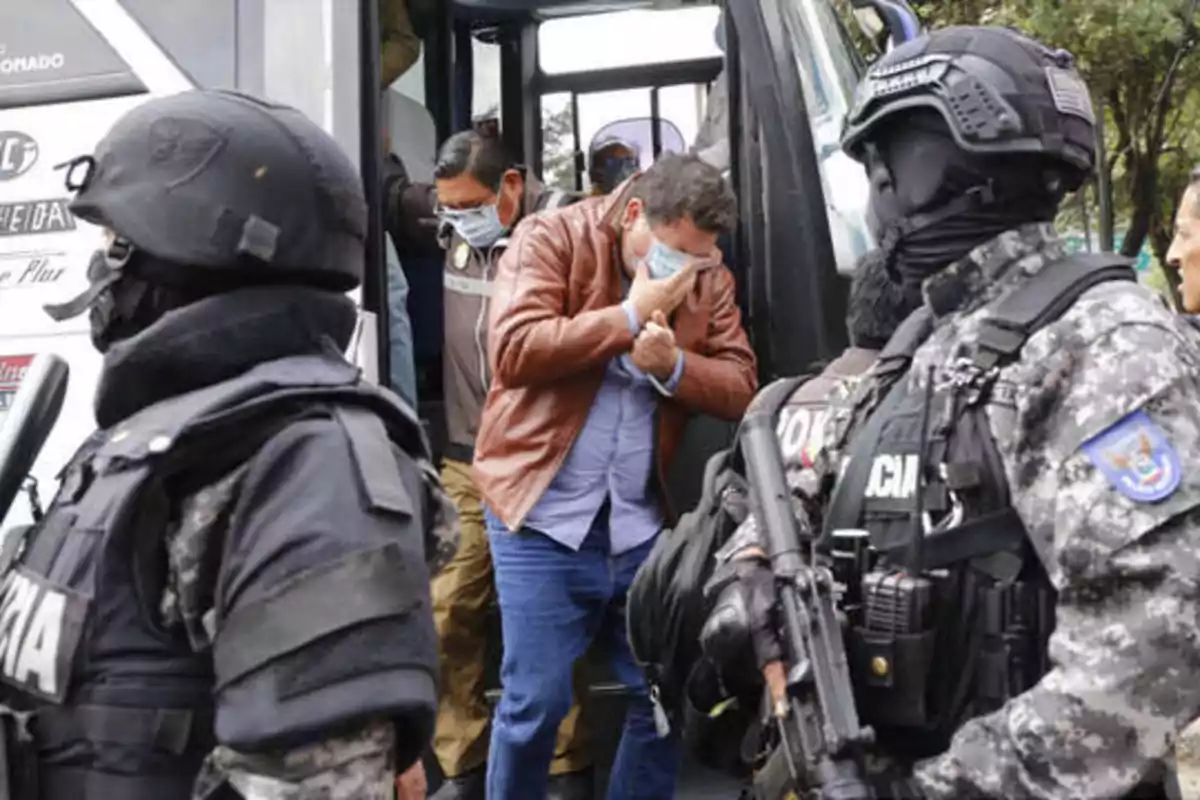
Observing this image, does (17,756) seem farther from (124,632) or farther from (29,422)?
(29,422)

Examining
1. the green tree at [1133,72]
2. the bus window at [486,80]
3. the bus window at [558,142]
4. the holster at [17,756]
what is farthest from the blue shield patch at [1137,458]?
the green tree at [1133,72]

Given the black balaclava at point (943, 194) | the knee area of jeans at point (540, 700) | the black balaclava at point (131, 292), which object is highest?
the black balaclava at point (943, 194)

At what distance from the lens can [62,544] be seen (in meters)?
1.87

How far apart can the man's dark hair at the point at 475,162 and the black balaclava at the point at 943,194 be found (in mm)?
2523

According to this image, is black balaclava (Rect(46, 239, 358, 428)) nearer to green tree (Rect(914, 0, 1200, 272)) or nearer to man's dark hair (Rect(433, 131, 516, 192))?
man's dark hair (Rect(433, 131, 516, 192))

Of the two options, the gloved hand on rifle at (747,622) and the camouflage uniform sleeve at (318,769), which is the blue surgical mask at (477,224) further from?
the camouflage uniform sleeve at (318,769)

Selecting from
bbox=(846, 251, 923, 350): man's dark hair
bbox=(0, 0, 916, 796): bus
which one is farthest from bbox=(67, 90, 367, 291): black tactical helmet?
bbox=(0, 0, 916, 796): bus

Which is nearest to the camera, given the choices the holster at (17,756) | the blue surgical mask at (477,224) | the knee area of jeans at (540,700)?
the holster at (17,756)

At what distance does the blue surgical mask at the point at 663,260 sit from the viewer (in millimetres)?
4203

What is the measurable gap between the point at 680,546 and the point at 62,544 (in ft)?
3.68

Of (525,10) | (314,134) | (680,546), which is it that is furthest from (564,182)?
(314,134)

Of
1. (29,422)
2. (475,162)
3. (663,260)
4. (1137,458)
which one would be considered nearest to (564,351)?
(663,260)

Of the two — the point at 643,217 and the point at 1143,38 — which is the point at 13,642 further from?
the point at 1143,38

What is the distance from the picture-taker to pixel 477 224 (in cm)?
483
